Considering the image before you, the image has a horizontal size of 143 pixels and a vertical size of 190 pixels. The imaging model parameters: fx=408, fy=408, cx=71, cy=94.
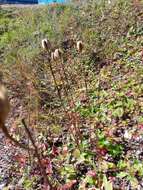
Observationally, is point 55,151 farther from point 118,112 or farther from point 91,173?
point 118,112

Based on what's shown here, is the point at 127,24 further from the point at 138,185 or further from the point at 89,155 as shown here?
the point at 138,185

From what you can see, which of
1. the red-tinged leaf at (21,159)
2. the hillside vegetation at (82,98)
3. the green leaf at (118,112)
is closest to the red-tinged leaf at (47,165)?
the hillside vegetation at (82,98)

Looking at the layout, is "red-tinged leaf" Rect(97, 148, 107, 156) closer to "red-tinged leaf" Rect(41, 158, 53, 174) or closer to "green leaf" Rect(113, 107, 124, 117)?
"red-tinged leaf" Rect(41, 158, 53, 174)

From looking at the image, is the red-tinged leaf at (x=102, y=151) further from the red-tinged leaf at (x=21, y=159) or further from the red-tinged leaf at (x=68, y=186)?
the red-tinged leaf at (x=21, y=159)

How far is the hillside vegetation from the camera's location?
3146mm

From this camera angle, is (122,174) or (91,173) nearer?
(122,174)

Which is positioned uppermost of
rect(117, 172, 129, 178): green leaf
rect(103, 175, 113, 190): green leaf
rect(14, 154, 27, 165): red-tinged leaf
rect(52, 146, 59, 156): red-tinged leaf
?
rect(103, 175, 113, 190): green leaf

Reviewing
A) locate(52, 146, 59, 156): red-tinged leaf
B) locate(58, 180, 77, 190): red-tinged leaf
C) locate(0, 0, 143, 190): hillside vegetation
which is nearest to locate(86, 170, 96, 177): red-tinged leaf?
locate(0, 0, 143, 190): hillside vegetation

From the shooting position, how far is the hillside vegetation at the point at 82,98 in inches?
124

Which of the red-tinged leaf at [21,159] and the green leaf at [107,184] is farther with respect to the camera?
the red-tinged leaf at [21,159]

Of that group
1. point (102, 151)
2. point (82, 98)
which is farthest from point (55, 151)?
point (82, 98)

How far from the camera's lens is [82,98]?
14.6ft

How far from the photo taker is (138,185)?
2787mm

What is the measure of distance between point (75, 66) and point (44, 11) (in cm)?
324
